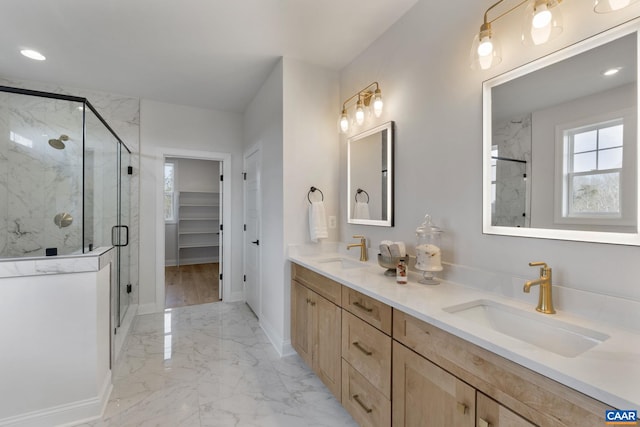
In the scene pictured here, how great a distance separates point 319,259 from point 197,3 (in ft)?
6.80

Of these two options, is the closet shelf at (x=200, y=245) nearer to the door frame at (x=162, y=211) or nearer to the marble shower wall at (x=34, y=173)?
the door frame at (x=162, y=211)

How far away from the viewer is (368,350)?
5.05 feet

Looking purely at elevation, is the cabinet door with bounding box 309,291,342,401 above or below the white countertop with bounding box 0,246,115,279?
below

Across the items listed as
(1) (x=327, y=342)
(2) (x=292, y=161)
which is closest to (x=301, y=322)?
(1) (x=327, y=342)

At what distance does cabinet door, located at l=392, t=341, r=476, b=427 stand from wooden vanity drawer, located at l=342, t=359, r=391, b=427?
0.08 metres

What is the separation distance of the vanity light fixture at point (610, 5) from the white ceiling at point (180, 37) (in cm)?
118

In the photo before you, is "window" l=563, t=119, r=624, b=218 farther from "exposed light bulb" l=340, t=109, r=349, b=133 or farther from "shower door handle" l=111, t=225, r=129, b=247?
"shower door handle" l=111, t=225, r=129, b=247

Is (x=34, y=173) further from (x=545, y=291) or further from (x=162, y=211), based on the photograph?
(x=545, y=291)

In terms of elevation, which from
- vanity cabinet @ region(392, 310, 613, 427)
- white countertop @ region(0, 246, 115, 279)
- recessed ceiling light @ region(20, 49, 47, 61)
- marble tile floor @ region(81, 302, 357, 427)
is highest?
recessed ceiling light @ region(20, 49, 47, 61)

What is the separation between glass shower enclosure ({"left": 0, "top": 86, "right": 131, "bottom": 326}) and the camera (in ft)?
7.27

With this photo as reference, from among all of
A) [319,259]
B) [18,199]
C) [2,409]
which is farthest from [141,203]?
[319,259]

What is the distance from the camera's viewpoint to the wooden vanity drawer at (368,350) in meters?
1.41

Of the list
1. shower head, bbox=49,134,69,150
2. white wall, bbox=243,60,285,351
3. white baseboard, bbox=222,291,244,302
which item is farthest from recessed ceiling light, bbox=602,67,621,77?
white baseboard, bbox=222,291,244,302

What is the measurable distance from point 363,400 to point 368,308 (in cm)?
52
